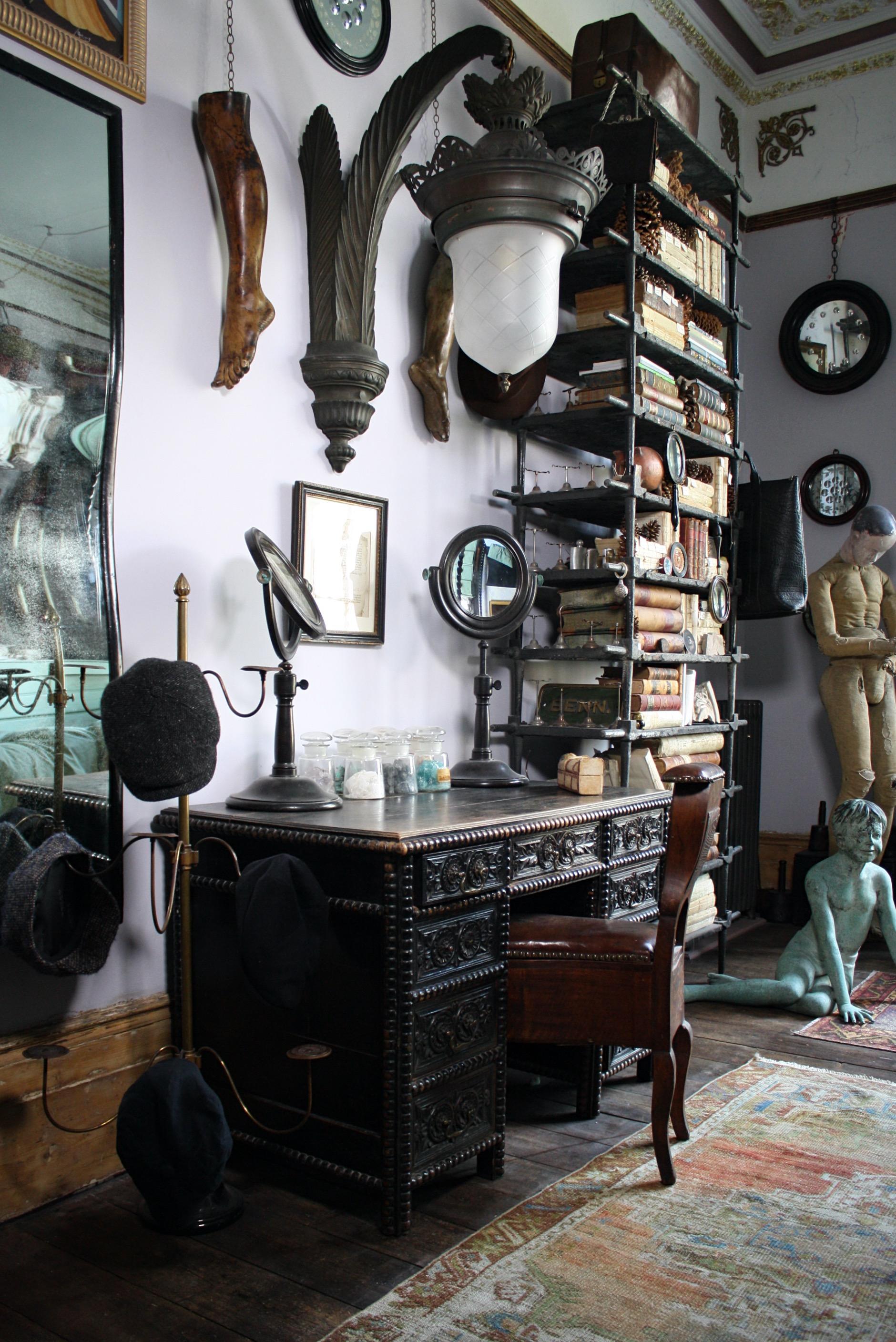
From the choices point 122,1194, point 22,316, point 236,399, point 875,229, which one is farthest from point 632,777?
point 875,229

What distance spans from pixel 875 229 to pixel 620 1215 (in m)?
5.19

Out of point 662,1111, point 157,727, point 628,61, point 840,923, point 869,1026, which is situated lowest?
point 869,1026

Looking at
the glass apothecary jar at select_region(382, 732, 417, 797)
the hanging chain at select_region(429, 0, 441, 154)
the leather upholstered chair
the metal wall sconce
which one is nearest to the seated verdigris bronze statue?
the leather upholstered chair

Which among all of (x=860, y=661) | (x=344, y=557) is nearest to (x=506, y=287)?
(x=344, y=557)

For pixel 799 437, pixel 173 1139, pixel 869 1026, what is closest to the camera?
pixel 173 1139

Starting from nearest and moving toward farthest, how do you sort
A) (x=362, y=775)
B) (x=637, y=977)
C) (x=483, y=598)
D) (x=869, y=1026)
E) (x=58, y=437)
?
(x=58, y=437) < (x=637, y=977) < (x=362, y=775) < (x=483, y=598) < (x=869, y=1026)

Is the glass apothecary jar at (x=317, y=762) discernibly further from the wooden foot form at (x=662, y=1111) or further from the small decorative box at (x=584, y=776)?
the wooden foot form at (x=662, y=1111)

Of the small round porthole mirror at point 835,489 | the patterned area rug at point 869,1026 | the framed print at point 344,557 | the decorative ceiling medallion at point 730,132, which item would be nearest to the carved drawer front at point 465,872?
the framed print at point 344,557

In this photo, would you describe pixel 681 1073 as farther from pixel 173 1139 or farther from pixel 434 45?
pixel 434 45

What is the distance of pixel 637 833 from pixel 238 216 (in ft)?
6.58

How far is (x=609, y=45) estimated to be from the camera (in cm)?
402

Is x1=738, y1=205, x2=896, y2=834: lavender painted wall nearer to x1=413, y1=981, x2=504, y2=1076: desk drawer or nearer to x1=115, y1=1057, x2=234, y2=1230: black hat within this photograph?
x1=413, y1=981, x2=504, y2=1076: desk drawer

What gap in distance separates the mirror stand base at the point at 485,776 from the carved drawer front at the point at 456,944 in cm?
70

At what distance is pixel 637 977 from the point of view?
2605 mm
